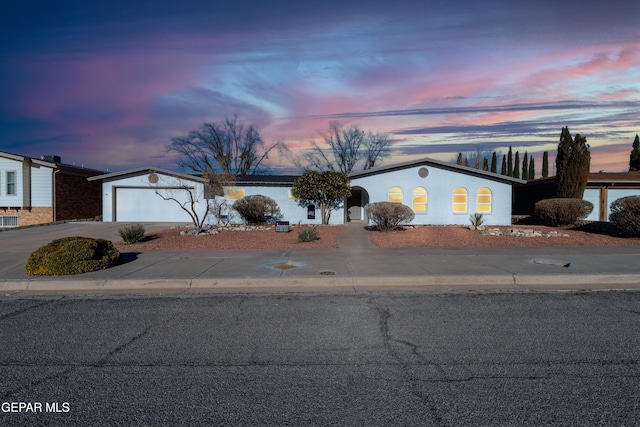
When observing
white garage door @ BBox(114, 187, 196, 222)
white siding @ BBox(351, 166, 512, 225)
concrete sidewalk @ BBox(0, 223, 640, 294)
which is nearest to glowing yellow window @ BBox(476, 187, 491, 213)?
white siding @ BBox(351, 166, 512, 225)

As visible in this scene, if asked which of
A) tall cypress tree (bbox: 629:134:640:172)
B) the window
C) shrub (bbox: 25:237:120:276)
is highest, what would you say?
tall cypress tree (bbox: 629:134:640:172)

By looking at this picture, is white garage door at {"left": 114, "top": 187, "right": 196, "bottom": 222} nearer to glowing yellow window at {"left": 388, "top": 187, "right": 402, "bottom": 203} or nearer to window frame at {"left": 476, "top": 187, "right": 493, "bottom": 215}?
glowing yellow window at {"left": 388, "top": 187, "right": 402, "bottom": 203}

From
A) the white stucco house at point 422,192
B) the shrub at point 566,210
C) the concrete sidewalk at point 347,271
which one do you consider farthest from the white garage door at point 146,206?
the shrub at point 566,210

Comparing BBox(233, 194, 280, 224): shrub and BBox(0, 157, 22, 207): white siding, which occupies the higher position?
BBox(0, 157, 22, 207): white siding

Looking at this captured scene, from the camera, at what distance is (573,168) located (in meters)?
24.2

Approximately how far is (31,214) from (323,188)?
62.4ft

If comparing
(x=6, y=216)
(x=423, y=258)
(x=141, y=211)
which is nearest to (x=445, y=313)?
(x=423, y=258)

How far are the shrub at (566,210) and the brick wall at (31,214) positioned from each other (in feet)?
94.8

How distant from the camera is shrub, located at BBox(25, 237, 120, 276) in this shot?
9.26m

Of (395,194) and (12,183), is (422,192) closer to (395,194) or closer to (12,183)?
(395,194)

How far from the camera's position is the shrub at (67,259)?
A: 9258 mm

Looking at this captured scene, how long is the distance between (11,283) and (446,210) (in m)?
19.6

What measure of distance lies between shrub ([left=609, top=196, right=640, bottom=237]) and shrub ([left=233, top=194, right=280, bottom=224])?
15.1 m

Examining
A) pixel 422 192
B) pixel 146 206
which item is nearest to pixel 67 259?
pixel 146 206
